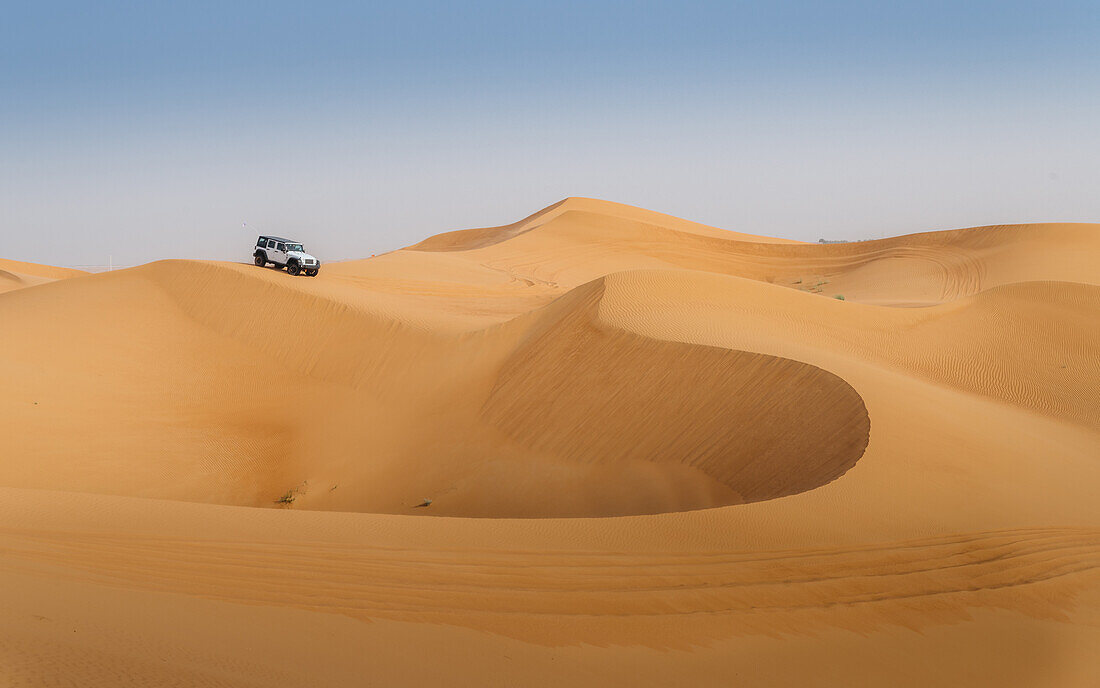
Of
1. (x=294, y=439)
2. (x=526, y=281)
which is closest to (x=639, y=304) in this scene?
(x=294, y=439)

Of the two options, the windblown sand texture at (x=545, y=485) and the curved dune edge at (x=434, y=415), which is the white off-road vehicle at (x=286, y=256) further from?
the curved dune edge at (x=434, y=415)

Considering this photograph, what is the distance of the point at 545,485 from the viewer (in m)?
10.8

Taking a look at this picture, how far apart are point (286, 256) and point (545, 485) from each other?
13.7 metres

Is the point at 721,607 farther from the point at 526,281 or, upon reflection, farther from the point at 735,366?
the point at 526,281

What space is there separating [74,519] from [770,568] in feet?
19.1

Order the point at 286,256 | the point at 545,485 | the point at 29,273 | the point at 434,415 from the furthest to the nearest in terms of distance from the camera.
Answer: the point at 29,273, the point at 286,256, the point at 434,415, the point at 545,485

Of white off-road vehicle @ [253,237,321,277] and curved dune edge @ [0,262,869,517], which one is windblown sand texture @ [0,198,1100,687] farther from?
white off-road vehicle @ [253,237,321,277]

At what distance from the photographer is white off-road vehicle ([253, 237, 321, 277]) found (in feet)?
70.7

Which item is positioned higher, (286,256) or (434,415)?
(286,256)

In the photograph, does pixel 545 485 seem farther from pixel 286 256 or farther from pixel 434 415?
pixel 286 256

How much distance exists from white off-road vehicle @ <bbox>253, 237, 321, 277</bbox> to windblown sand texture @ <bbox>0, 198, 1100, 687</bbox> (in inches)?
43.2

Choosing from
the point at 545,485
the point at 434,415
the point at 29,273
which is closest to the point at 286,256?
the point at 434,415

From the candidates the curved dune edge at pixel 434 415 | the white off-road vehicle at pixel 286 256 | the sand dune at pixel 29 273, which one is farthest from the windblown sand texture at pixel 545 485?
the sand dune at pixel 29 273

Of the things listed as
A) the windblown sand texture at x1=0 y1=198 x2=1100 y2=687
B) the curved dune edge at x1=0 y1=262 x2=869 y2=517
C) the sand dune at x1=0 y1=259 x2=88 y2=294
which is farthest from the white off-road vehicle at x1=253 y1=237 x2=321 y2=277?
the sand dune at x1=0 y1=259 x2=88 y2=294
